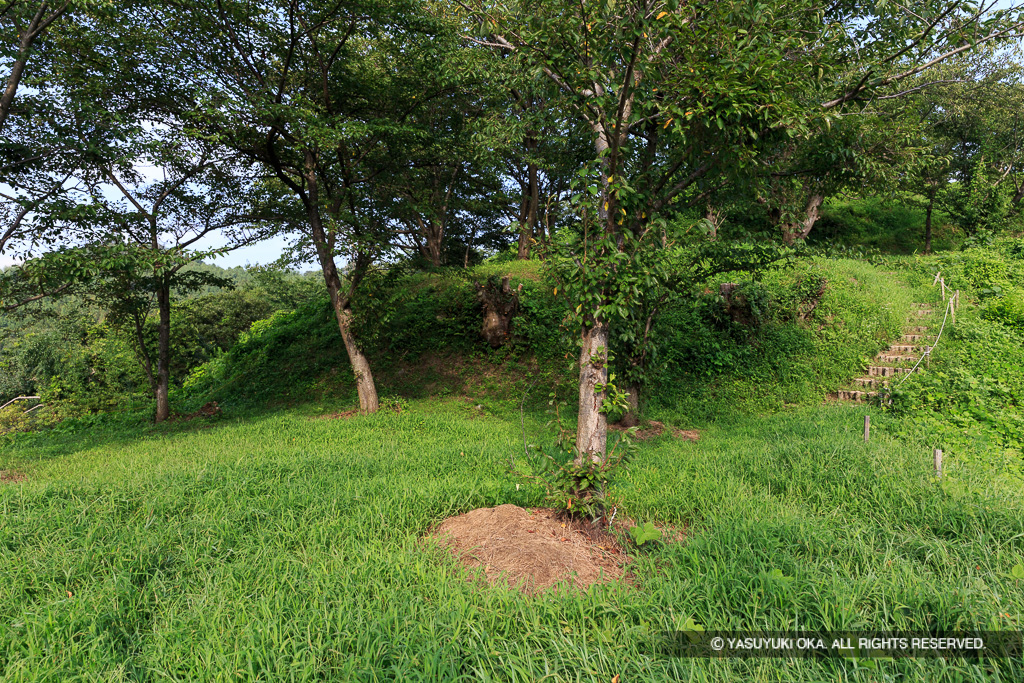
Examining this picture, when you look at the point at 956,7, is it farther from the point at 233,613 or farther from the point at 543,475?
the point at 233,613

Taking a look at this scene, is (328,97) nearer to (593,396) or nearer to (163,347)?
(163,347)

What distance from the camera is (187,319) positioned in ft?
91.7

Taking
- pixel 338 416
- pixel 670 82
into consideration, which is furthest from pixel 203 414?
pixel 670 82

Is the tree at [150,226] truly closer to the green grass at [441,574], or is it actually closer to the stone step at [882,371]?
the green grass at [441,574]

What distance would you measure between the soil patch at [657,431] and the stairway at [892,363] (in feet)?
12.5

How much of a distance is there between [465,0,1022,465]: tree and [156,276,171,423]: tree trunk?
11.0 meters

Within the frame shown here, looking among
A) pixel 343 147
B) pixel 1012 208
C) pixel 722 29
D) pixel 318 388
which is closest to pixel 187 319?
pixel 318 388

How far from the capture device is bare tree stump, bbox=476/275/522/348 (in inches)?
543

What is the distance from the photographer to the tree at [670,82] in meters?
3.77

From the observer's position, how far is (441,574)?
11.3 ft

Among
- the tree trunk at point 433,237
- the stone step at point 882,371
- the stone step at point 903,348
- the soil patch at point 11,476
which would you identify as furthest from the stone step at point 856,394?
the soil patch at point 11,476

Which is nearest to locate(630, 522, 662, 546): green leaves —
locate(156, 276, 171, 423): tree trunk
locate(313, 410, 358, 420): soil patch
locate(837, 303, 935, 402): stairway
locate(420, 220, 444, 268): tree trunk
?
locate(837, 303, 935, 402): stairway

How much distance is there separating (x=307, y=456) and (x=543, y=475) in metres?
4.07

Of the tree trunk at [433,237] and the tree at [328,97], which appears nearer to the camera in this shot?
the tree at [328,97]
